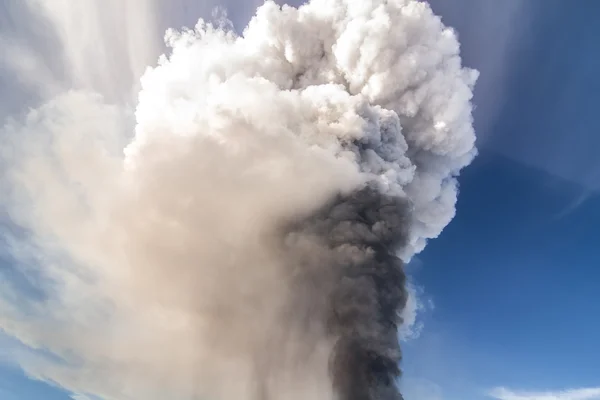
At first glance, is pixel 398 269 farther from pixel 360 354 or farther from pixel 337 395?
pixel 337 395

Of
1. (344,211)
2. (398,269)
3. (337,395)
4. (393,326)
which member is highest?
(344,211)

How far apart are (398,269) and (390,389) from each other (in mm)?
7614

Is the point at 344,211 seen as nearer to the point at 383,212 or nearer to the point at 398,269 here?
the point at 383,212

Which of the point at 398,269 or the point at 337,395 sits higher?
the point at 398,269

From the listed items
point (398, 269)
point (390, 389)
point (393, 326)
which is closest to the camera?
point (390, 389)

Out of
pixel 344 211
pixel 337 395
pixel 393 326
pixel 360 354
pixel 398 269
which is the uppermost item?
pixel 344 211

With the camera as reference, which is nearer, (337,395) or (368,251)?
(337,395)

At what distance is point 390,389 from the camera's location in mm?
25953

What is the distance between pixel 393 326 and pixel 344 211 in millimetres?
8120

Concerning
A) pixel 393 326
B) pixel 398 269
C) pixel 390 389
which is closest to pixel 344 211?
pixel 398 269

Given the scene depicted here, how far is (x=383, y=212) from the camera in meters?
31.7

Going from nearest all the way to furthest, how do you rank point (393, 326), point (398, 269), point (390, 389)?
point (390, 389) → point (393, 326) → point (398, 269)

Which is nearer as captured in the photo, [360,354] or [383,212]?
[360,354]

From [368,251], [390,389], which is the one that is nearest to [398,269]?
[368,251]
